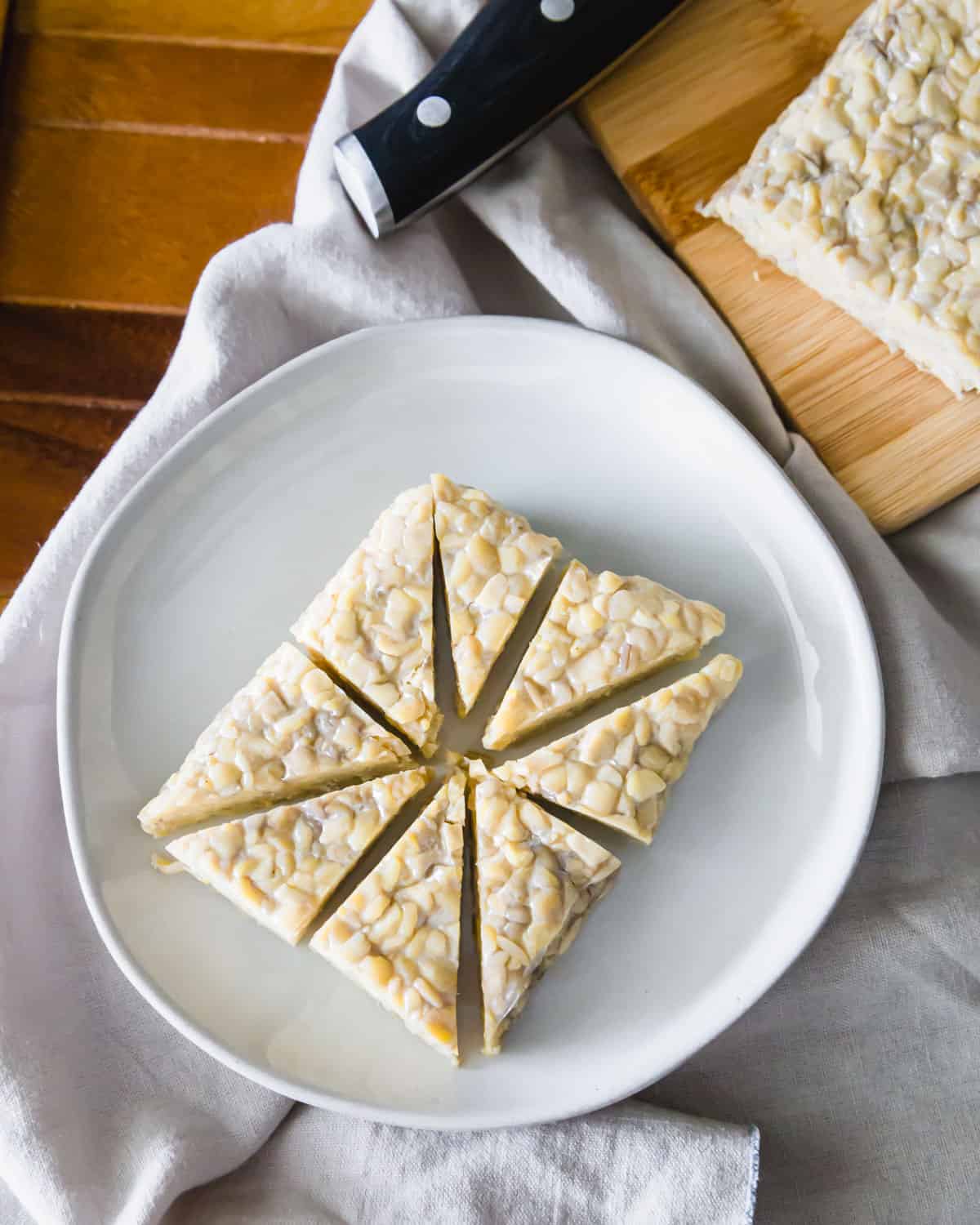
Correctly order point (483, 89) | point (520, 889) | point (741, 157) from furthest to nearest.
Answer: point (741, 157) < point (483, 89) < point (520, 889)

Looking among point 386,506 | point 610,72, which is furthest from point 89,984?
point 610,72

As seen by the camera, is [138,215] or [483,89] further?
[138,215]

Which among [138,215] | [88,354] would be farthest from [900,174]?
[88,354]

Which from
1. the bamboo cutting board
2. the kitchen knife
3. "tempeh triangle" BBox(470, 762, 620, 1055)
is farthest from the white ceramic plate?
the kitchen knife

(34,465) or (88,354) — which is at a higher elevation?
(88,354)

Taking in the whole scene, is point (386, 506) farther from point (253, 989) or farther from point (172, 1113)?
point (172, 1113)

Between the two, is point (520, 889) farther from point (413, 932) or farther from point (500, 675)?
point (500, 675)

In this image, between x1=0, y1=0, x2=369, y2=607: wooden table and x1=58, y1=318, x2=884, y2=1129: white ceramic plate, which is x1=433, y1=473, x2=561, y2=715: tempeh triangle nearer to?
x1=58, y1=318, x2=884, y2=1129: white ceramic plate
